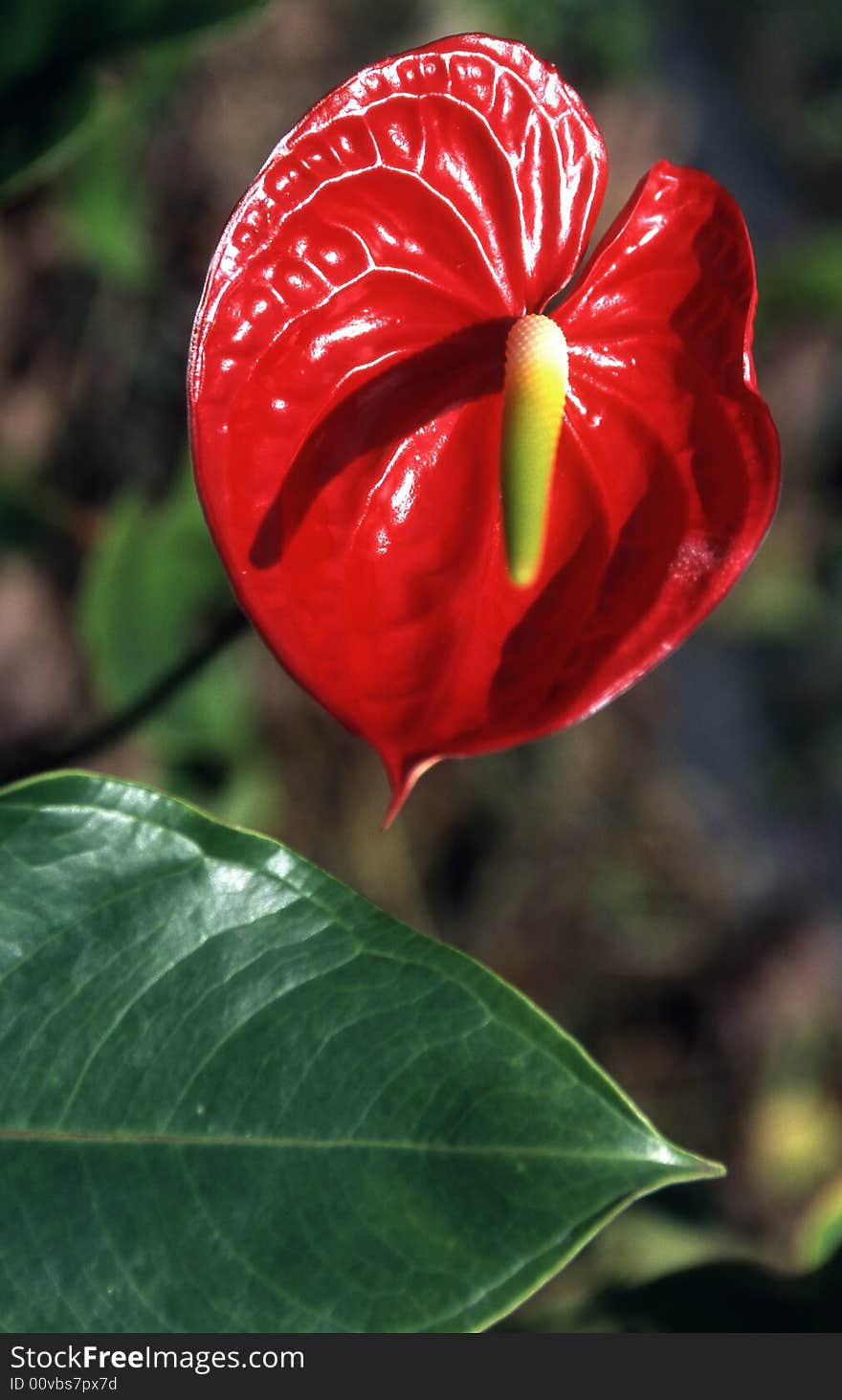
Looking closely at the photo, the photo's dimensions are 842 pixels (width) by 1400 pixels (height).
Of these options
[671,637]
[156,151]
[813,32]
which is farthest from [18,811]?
[813,32]

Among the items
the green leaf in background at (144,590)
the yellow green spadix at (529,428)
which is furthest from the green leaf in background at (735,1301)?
the green leaf in background at (144,590)

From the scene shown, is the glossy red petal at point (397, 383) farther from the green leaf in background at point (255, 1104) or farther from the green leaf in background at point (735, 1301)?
the green leaf in background at point (735, 1301)

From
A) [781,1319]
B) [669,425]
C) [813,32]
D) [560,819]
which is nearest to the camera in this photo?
[669,425]

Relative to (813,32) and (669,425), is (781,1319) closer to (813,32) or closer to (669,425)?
(669,425)

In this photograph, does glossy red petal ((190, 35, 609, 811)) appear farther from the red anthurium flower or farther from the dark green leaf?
the dark green leaf

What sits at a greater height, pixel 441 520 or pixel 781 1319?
pixel 441 520

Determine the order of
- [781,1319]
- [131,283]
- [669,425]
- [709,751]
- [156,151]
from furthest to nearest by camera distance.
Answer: [709,751]
[156,151]
[131,283]
[781,1319]
[669,425]

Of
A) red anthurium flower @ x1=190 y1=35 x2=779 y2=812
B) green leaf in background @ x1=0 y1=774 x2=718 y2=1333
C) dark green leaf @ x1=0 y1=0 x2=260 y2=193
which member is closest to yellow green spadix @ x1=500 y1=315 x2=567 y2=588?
red anthurium flower @ x1=190 y1=35 x2=779 y2=812
